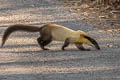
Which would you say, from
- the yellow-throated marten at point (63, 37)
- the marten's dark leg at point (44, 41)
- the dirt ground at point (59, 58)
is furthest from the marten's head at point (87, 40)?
the marten's dark leg at point (44, 41)

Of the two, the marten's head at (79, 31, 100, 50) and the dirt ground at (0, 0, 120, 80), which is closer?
the dirt ground at (0, 0, 120, 80)

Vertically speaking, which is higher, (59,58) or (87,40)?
(59,58)

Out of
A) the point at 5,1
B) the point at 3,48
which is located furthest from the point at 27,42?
the point at 5,1

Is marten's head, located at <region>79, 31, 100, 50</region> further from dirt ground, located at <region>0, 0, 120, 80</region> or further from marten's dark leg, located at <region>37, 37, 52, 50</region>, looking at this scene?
marten's dark leg, located at <region>37, 37, 52, 50</region>

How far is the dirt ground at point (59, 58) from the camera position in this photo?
349 inches

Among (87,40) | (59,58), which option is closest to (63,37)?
(87,40)

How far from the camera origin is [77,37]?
11391mm

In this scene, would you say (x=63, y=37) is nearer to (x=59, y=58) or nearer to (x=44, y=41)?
(x=44, y=41)

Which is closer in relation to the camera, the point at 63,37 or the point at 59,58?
the point at 59,58

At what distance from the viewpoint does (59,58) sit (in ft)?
34.6

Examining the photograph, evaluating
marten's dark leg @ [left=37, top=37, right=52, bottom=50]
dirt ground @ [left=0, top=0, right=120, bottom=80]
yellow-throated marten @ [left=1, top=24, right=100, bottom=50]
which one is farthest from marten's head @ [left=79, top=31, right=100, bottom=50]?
marten's dark leg @ [left=37, top=37, right=52, bottom=50]

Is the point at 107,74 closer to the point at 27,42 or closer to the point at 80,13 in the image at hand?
the point at 27,42

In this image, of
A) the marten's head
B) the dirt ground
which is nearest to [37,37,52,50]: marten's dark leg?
the dirt ground

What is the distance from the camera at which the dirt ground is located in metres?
8.86
